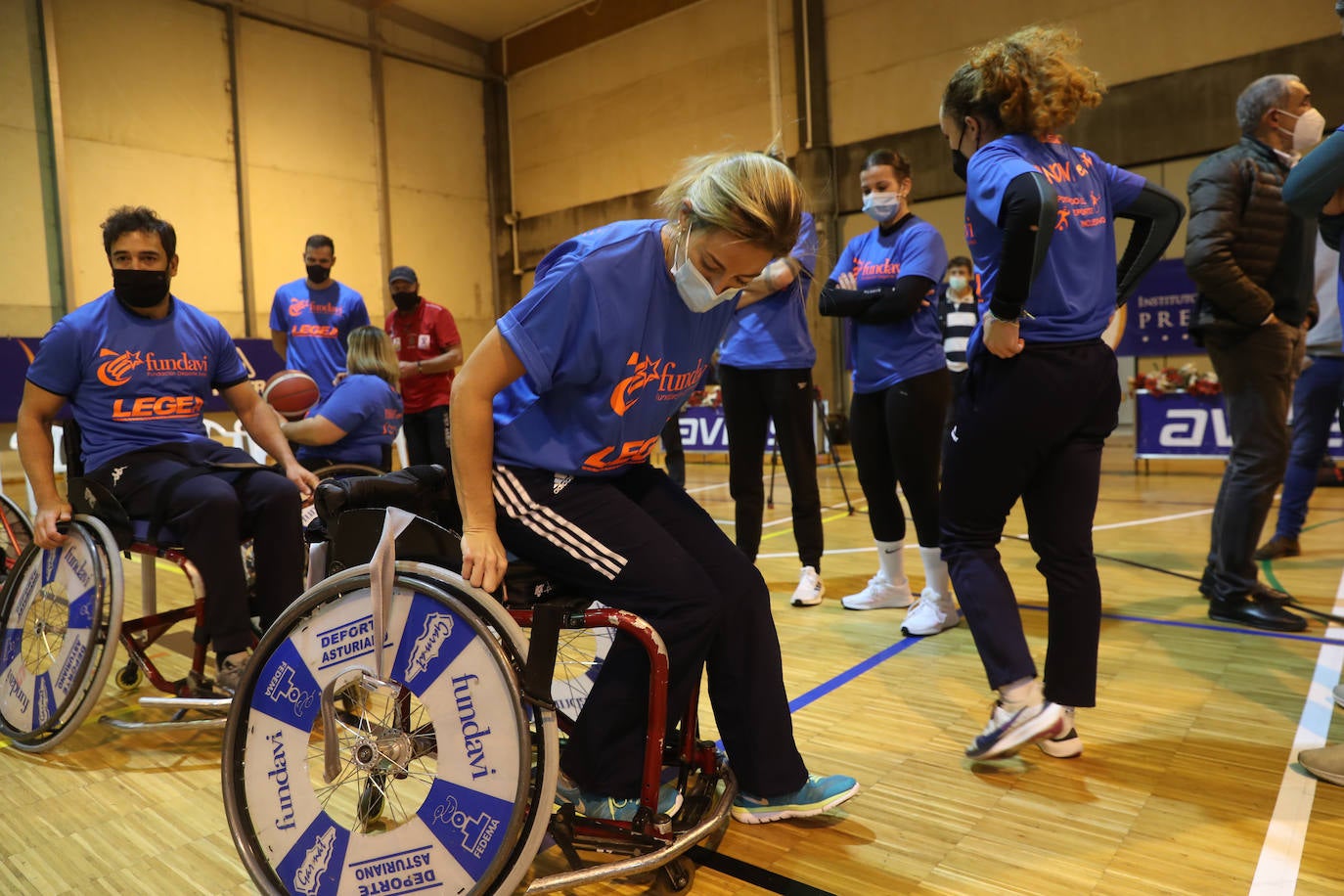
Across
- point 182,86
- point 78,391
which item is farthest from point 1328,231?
point 182,86

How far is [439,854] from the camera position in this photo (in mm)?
1265

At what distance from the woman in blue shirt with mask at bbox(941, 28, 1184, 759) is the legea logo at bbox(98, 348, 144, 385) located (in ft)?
6.89

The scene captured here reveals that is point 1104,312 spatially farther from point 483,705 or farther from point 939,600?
point 483,705

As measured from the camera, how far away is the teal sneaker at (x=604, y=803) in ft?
4.80

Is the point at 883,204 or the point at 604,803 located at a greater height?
the point at 883,204

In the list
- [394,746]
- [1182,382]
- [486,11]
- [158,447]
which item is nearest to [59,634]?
[158,447]

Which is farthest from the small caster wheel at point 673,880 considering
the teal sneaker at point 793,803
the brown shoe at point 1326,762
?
Result: the brown shoe at point 1326,762

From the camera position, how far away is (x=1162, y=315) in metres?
8.31

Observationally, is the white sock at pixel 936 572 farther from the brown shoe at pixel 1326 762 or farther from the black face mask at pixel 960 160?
the black face mask at pixel 960 160

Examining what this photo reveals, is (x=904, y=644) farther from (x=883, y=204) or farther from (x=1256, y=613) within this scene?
(x=883, y=204)

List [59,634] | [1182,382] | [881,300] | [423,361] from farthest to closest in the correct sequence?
[1182,382] < [423,361] < [881,300] < [59,634]

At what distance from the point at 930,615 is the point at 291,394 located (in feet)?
8.17

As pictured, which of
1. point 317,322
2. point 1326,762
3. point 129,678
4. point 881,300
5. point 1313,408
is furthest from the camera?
point 317,322

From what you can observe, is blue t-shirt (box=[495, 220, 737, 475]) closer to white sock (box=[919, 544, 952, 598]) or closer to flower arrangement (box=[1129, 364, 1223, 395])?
white sock (box=[919, 544, 952, 598])
